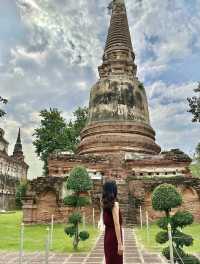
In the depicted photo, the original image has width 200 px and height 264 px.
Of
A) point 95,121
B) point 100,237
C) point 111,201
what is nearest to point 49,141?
point 95,121

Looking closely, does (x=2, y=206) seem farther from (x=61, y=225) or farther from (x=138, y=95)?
(x=61, y=225)

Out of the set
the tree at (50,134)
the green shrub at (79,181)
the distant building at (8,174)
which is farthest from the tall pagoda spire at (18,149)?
the green shrub at (79,181)

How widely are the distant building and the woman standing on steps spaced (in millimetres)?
43930

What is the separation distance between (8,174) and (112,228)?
5088 centimetres

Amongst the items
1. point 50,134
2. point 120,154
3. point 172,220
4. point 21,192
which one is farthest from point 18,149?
point 172,220

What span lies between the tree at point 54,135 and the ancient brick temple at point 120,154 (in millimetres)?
10768

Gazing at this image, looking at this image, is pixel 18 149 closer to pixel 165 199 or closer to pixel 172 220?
pixel 165 199

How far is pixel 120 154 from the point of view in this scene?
23.9 m

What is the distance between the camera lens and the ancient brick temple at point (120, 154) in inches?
757

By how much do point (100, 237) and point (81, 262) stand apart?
16.2 feet

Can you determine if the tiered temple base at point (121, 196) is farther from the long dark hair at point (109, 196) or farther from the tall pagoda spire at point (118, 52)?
the long dark hair at point (109, 196)

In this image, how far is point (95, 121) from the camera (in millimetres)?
27562

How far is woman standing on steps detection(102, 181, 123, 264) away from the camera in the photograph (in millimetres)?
5387

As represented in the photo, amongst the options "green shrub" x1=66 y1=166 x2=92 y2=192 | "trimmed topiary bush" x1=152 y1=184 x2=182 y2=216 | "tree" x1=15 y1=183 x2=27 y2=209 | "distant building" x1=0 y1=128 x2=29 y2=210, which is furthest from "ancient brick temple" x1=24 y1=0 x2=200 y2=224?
"distant building" x1=0 y1=128 x2=29 y2=210
